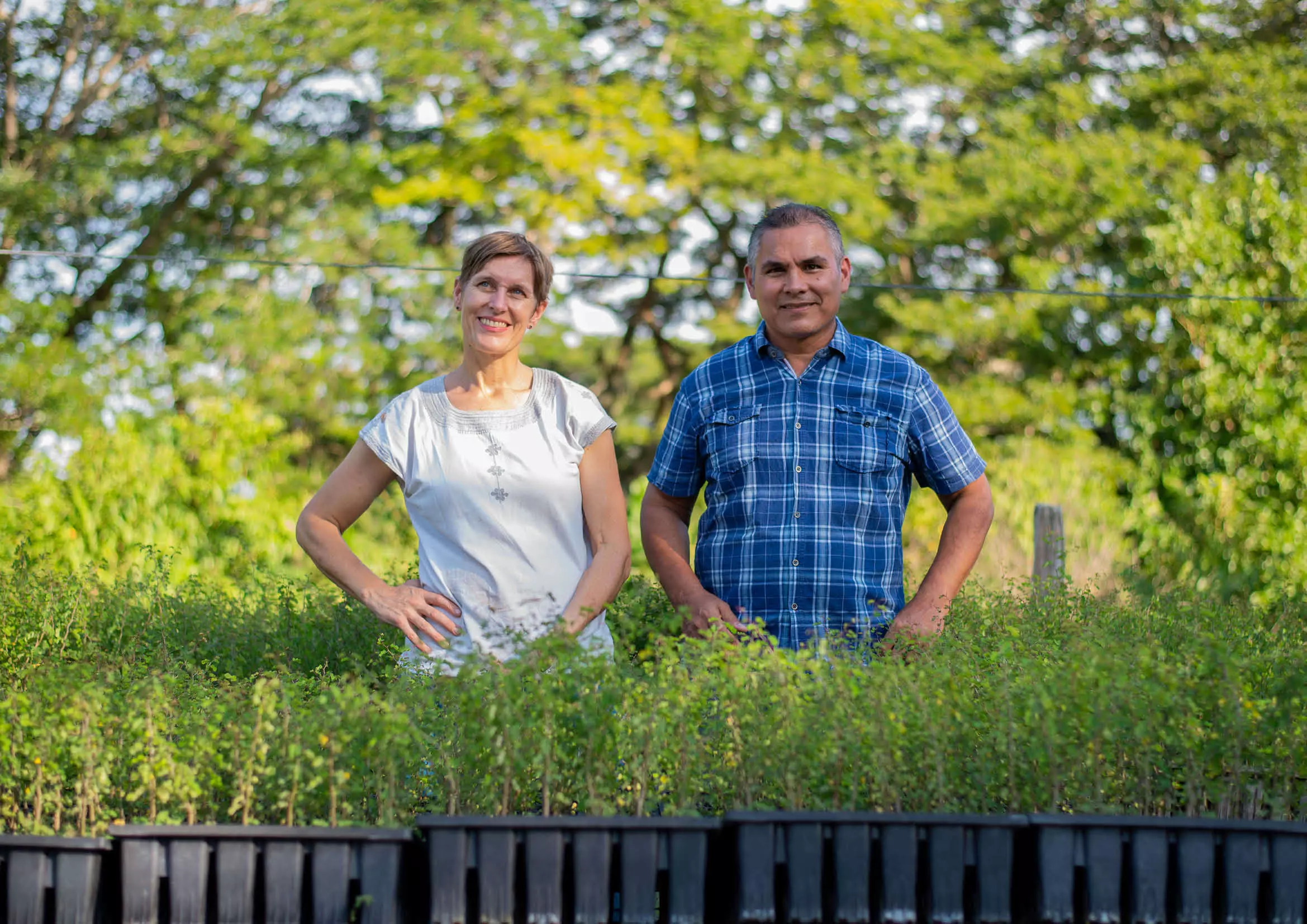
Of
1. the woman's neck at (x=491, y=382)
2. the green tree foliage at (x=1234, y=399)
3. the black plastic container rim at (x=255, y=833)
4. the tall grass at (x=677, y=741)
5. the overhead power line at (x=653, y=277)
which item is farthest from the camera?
the green tree foliage at (x=1234, y=399)

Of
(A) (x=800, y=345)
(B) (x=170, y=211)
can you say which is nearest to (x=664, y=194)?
(B) (x=170, y=211)

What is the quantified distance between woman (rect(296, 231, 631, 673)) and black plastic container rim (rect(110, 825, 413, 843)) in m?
0.51

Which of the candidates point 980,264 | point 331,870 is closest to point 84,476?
point 331,870

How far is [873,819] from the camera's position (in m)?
2.27

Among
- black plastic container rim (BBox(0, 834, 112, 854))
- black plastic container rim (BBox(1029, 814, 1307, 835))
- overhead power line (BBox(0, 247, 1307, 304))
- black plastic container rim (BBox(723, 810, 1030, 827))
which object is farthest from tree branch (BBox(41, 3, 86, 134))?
black plastic container rim (BBox(1029, 814, 1307, 835))

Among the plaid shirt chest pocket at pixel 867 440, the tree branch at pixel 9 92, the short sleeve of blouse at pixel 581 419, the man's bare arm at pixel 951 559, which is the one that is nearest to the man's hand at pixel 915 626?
the man's bare arm at pixel 951 559

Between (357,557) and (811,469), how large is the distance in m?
1.11

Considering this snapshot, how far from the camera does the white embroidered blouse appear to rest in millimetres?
2781

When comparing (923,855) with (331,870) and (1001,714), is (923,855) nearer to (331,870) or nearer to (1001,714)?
(1001,714)

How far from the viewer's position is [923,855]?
229 cm

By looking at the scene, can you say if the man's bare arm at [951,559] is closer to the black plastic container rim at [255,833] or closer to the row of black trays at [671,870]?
the row of black trays at [671,870]

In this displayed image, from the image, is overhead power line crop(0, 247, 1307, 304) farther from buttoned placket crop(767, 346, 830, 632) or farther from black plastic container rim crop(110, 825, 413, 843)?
black plastic container rim crop(110, 825, 413, 843)

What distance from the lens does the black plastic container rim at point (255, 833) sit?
2242 millimetres

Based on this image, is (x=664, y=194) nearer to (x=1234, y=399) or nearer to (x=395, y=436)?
(x=1234, y=399)
